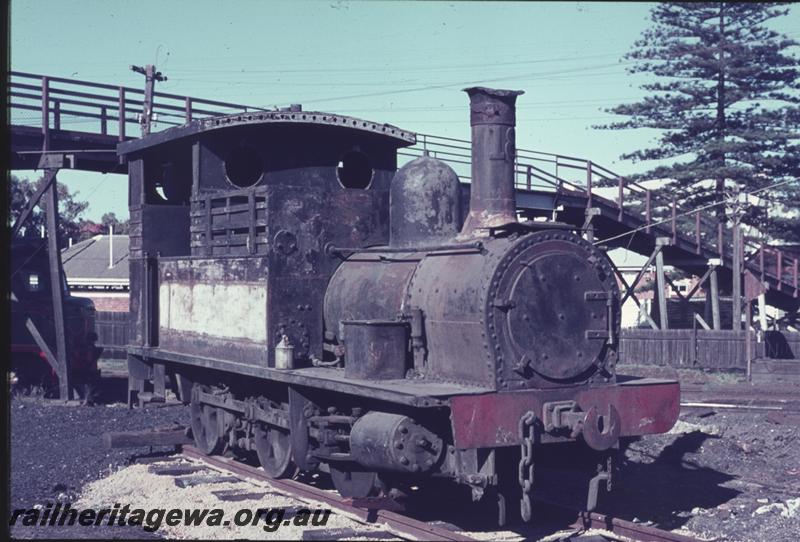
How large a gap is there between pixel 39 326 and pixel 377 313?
13078 millimetres

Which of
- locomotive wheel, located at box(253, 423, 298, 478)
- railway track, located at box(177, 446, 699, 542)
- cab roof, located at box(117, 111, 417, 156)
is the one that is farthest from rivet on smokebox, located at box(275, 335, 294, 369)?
cab roof, located at box(117, 111, 417, 156)

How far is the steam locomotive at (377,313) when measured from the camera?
7.88 metres

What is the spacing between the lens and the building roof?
42875 millimetres

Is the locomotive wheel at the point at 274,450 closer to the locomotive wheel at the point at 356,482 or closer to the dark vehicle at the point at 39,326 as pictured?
the locomotive wheel at the point at 356,482

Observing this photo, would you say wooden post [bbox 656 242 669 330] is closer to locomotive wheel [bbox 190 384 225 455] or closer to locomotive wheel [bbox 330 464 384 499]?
locomotive wheel [bbox 190 384 225 455]

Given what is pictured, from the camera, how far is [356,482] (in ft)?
29.8

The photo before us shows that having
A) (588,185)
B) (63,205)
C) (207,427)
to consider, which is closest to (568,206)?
(588,185)

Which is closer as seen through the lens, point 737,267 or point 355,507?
point 355,507

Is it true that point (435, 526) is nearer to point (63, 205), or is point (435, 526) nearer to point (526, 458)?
point (526, 458)

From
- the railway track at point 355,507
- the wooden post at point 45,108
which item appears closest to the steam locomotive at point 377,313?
the railway track at point 355,507

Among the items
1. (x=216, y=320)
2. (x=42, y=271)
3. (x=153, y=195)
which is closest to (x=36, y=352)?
(x=42, y=271)

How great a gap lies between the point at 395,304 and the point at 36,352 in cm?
1314

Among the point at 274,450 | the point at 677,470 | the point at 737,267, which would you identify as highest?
the point at 737,267

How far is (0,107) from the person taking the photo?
6.87 metres
